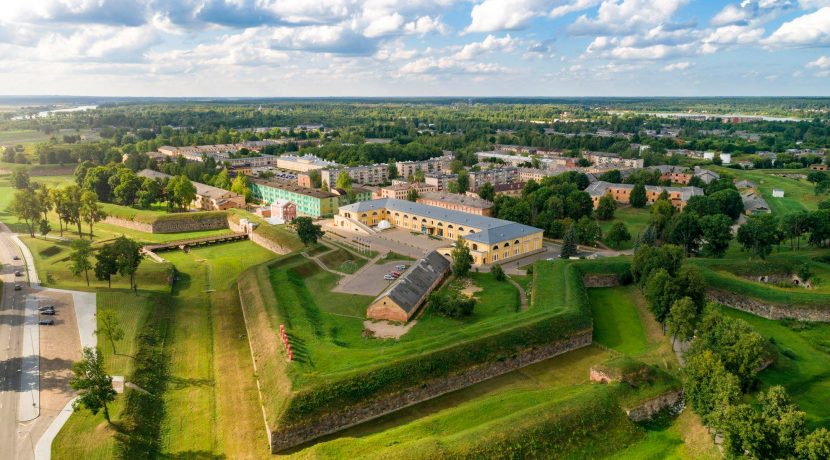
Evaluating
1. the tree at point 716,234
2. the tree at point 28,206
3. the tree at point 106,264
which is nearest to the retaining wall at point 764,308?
the tree at point 716,234

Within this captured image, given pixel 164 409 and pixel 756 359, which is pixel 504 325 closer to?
pixel 756 359

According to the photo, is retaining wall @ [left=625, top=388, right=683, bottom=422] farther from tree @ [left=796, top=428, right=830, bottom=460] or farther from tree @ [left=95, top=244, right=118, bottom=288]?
tree @ [left=95, top=244, right=118, bottom=288]

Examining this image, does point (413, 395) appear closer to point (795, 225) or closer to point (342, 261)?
point (342, 261)

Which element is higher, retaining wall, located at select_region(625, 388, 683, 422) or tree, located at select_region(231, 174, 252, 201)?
tree, located at select_region(231, 174, 252, 201)

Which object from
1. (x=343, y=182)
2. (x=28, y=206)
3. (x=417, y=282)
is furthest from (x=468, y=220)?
(x=28, y=206)

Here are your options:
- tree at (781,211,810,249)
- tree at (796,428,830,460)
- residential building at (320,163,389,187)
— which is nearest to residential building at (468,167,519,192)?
residential building at (320,163,389,187)
